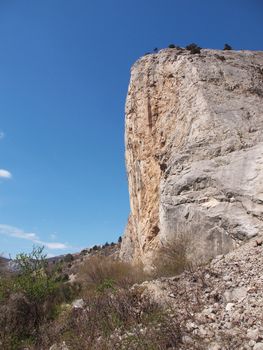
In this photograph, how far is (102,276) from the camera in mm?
19672

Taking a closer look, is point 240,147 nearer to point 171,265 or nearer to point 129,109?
point 171,265

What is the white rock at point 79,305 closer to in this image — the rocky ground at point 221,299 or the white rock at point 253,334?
the rocky ground at point 221,299

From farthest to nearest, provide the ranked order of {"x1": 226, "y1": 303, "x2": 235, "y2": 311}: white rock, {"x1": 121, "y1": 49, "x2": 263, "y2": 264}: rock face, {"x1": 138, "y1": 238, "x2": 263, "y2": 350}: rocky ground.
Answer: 1. {"x1": 121, "y1": 49, "x2": 263, "y2": 264}: rock face
2. {"x1": 226, "y1": 303, "x2": 235, "y2": 311}: white rock
3. {"x1": 138, "y1": 238, "x2": 263, "y2": 350}: rocky ground

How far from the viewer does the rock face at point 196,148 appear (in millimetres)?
13461

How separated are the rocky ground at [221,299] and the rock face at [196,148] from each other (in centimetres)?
210

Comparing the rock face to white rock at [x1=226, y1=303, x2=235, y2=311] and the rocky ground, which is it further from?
white rock at [x1=226, y1=303, x2=235, y2=311]

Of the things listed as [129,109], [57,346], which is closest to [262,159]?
[57,346]

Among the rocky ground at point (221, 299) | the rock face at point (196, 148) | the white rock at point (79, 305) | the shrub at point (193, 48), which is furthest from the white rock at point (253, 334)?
the shrub at point (193, 48)

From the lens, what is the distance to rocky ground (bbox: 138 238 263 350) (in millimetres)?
6970

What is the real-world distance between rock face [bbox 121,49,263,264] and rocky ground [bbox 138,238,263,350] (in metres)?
2.10

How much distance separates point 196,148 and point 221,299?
8.65m

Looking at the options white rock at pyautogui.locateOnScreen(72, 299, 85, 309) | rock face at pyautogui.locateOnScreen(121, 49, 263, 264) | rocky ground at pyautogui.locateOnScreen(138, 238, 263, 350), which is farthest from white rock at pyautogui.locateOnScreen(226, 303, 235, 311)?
rock face at pyautogui.locateOnScreen(121, 49, 263, 264)

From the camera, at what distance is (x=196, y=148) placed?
16453mm

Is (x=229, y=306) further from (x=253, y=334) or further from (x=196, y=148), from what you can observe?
(x=196, y=148)
